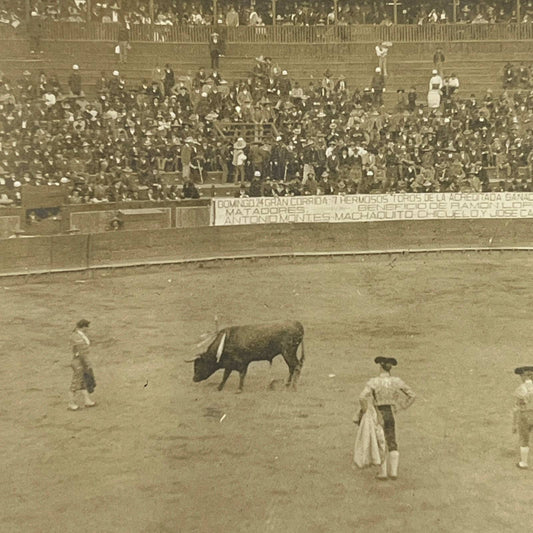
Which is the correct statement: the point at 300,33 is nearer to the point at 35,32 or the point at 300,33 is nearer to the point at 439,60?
the point at 439,60

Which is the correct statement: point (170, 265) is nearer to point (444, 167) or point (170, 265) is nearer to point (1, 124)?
point (1, 124)

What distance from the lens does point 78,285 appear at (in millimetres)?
20469

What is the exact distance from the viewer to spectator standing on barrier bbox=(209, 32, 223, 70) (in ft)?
105

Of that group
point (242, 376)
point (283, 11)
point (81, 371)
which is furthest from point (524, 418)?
point (283, 11)

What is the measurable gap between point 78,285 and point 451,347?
8.73 meters

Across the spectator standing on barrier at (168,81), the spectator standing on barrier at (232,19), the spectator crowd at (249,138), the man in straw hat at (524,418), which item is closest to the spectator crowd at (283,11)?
the spectator standing on barrier at (232,19)

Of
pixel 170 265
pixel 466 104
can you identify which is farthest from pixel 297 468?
pixel 466 104

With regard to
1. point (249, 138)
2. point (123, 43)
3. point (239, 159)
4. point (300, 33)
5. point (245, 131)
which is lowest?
point (239, 159)

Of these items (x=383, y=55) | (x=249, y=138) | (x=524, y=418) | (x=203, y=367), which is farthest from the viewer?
(x=383, y=55)

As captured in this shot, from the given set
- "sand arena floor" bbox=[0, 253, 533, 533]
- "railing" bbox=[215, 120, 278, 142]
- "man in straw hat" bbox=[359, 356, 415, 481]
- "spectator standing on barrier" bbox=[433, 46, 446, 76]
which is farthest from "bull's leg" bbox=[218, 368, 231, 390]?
"spectator standing on barrier" bbox=[433, 46, 446, 76]

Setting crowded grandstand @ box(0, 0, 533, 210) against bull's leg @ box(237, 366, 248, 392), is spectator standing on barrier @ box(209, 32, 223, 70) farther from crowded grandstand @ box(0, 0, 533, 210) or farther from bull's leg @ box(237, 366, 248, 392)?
bull's leg @ box(237, 366, 248, 392)

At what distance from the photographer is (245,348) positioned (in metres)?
12.7

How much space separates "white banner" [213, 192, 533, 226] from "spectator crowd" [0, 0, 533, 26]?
11573 millimetres

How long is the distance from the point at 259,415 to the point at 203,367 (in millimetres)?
1380
